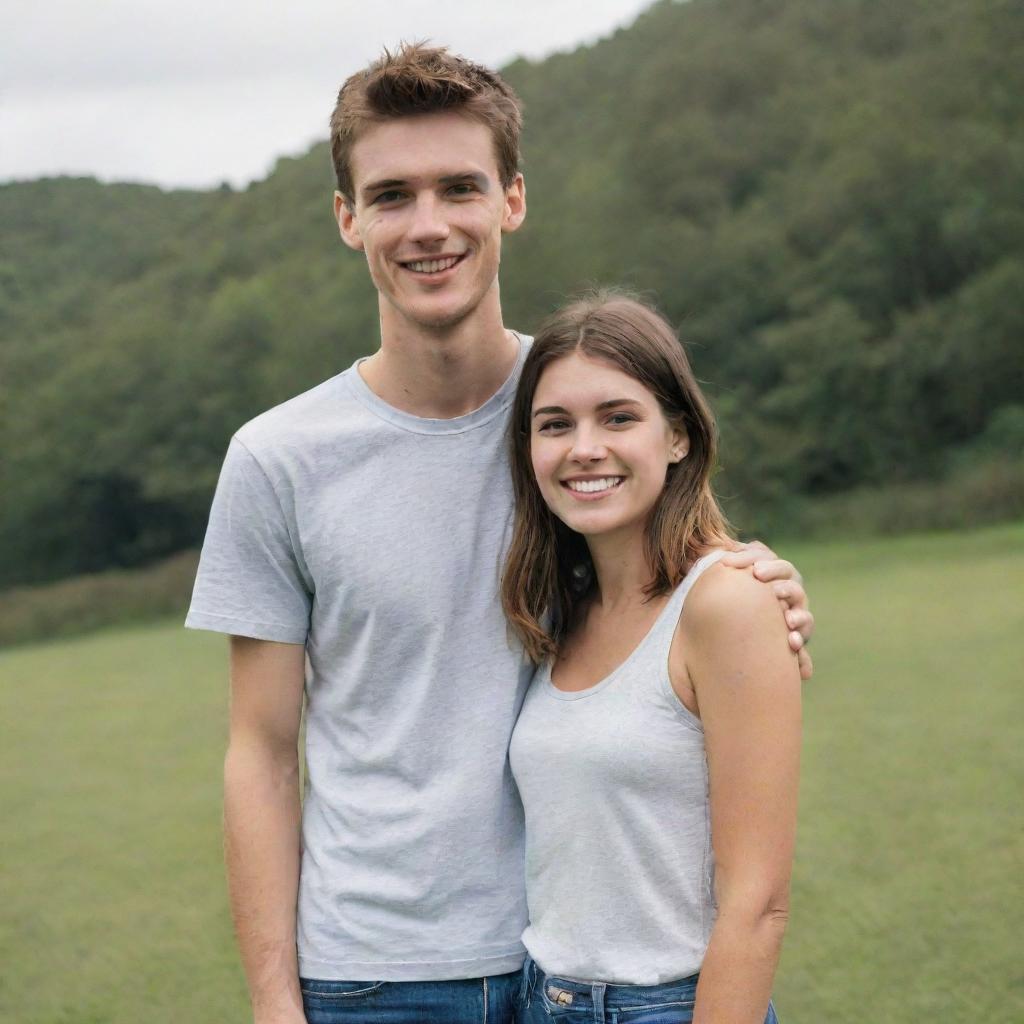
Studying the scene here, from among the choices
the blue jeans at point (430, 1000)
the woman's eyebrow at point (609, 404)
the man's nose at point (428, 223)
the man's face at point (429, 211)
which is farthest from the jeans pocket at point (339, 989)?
the man's nose at point (428, 223)

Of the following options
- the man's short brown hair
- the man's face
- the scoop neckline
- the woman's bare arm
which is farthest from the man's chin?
the woman's bare arm

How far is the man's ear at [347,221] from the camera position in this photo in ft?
7.35

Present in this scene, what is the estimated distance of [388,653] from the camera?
6.82 ft

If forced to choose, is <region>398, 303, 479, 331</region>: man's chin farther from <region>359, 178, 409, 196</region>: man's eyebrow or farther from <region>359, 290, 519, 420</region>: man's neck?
<region>359, 178, 409, 196</region>: man's eyebrow

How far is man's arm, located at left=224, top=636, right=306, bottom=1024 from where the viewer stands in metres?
2.04

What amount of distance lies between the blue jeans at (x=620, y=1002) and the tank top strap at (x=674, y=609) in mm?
448

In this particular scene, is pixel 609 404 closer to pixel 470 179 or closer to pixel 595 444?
pixel 595 444

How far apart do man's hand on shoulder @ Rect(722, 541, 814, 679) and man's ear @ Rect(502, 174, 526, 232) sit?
2.20 feet

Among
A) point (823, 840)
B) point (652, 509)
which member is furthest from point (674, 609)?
point (823, 840)

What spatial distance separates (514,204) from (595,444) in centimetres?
49

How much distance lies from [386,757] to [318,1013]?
1.25ft

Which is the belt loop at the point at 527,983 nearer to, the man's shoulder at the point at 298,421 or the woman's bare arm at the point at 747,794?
the woman's bare arm at the point at 747,794

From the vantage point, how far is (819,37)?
5038 cm

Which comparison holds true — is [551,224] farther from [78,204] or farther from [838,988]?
[838,988]
